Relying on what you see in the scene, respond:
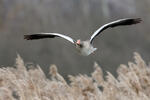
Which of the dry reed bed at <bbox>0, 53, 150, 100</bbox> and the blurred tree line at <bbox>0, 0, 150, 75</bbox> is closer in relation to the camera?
the dry reed bed at <bbox>0, 53, 150, 100</bbox>

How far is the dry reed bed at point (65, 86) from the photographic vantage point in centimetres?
400

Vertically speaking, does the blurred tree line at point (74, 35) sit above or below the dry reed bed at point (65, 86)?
above

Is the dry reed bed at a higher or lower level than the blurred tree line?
lower

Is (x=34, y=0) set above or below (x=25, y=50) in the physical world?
above

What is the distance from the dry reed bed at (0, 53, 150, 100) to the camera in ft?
13.1

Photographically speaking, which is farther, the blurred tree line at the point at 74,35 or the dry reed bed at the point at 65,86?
the blurred tree line at the point at 74,35

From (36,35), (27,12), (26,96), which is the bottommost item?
(26,96)

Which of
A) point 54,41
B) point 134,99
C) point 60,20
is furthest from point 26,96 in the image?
point 60,20

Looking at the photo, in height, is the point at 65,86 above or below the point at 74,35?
below

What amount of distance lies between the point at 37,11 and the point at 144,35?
5.22m

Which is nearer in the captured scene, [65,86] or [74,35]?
[65,86]

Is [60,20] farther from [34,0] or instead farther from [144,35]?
[144,35]

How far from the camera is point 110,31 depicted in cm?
1716

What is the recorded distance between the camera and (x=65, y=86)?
185 inches
